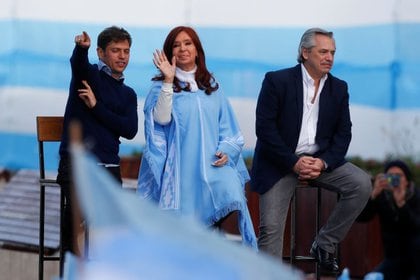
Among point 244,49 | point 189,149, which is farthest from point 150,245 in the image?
point 244,49

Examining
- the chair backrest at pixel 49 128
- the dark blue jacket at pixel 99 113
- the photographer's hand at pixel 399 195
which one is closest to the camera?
the dark blue jacket at pixel 99 113

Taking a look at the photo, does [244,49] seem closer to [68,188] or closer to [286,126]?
[286,126]

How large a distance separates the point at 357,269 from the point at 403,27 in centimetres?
189

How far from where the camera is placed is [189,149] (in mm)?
6250

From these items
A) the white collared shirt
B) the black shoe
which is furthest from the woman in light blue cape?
the black shoe

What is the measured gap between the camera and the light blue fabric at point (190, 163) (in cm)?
622

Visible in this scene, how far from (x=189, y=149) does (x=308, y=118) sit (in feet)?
2.24

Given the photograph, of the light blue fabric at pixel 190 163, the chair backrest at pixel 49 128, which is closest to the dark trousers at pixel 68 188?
the light blue fabric at pixel 190 163

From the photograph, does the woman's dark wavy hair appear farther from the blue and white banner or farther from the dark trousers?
the blue and white banner

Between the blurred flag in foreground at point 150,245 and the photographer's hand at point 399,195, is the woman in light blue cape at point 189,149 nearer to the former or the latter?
the photographer's hand at point 399,195

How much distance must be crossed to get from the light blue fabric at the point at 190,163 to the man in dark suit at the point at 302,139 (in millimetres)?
238

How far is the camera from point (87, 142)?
6.06 metres

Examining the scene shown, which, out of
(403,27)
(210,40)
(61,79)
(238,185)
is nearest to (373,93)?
(403,27)

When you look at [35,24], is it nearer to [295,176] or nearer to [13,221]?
[13,221]
